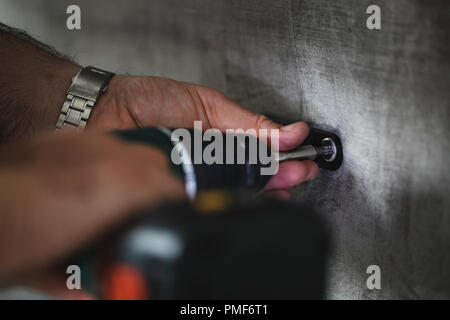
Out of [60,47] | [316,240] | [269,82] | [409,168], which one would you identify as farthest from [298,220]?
[60,47]

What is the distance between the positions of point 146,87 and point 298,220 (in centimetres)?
60

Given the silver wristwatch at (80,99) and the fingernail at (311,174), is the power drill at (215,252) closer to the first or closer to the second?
the fingernail at (311,174)

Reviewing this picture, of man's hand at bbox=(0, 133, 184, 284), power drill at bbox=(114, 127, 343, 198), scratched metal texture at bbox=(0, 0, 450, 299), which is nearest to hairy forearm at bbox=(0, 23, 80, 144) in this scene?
scratched metal texture at bbox=(0, 0, 450, 299)

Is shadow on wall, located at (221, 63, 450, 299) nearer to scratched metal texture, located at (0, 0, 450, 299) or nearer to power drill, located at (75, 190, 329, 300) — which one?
scratched metal texture, located at (0, 0, 450, 299)

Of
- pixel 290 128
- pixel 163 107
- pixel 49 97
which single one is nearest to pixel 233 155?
pixel 290 128

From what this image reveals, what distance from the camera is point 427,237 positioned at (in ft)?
1.92

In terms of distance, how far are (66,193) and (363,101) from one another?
439 millimetres

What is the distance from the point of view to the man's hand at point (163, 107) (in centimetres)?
78

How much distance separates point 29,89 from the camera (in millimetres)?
879

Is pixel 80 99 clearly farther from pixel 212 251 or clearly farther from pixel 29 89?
pixel 212 251

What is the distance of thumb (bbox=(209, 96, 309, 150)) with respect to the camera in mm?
684

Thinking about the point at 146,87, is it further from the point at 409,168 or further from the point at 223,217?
the point at 223,217

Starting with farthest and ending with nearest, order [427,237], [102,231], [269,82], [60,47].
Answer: [60,47], [269,82], [427,237], [102,231]

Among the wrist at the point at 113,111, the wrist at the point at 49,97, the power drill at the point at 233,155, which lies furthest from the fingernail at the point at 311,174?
the wrist at the point at 49,97
